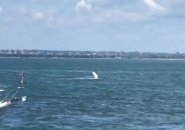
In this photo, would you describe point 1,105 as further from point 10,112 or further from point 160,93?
point 160,93

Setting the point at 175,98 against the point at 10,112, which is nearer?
the point at 10,112

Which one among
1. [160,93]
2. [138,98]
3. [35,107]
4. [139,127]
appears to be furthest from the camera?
[160,93]

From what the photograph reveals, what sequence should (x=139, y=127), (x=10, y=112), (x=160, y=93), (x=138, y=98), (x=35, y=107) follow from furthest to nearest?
(x=160, y=93) → (x=138, y=98) → (x=35, y=107) → (x=10, y=112) → (x=139, y=127)

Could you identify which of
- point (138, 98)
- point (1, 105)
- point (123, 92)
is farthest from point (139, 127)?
point (123, 92)

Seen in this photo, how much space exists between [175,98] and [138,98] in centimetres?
713

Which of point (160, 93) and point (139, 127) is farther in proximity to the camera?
point (160, 93)

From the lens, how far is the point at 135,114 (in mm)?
85625

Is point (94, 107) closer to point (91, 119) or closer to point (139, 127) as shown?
point (91, 119)

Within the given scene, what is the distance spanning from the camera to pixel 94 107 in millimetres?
94312

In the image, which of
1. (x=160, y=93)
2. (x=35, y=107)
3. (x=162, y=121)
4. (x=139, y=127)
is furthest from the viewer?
(x=160, y=93)

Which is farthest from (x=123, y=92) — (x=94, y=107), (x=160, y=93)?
(x=94, y=107)

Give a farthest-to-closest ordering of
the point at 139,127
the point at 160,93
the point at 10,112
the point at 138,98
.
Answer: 1. the point at 160,93
2. the point at 138,98
3. the point at 10,112
4. the point at 139,127

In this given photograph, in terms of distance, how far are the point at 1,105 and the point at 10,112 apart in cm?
832

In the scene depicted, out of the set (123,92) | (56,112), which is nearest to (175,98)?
(123,92)
